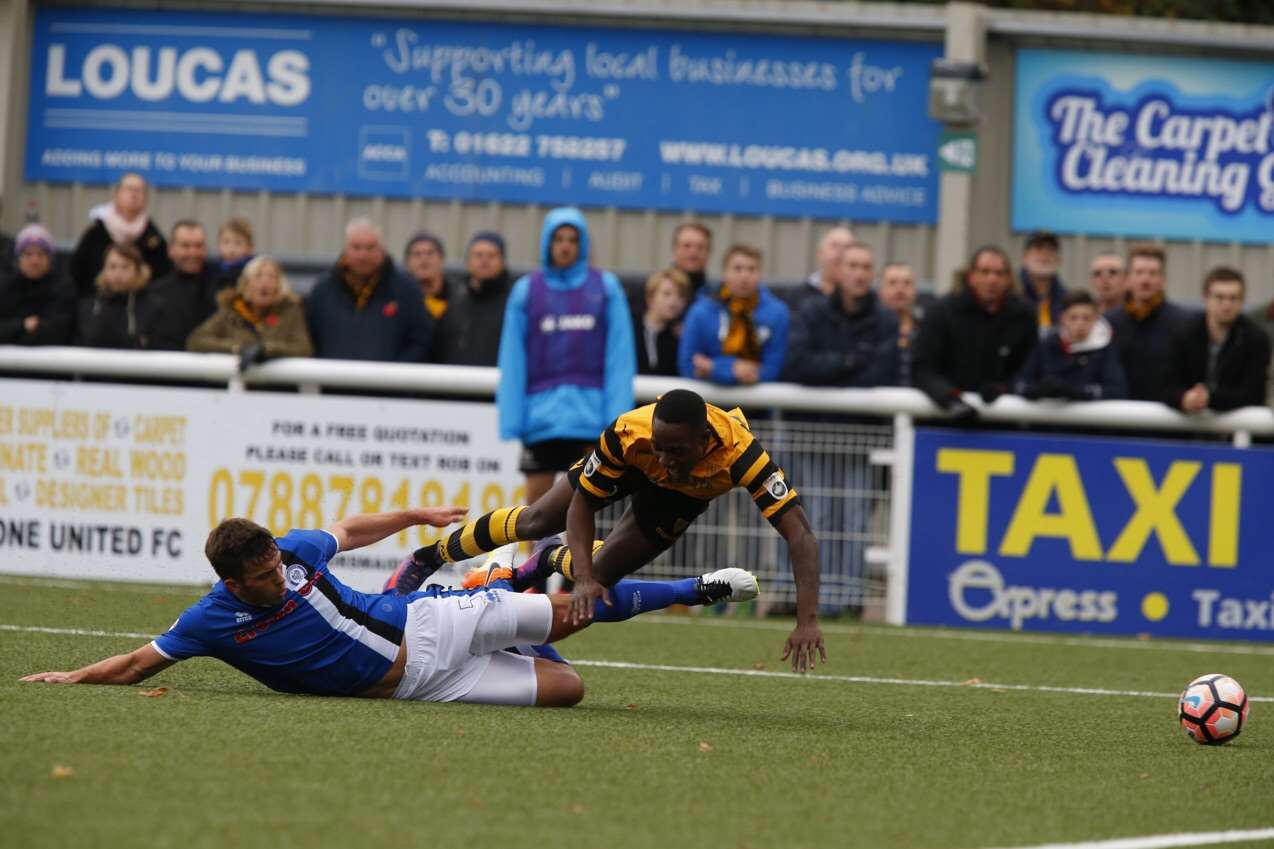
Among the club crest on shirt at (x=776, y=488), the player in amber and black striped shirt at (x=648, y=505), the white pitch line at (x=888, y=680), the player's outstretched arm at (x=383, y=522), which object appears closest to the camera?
the player in amber and black striped shirt at (x=648, y=505)

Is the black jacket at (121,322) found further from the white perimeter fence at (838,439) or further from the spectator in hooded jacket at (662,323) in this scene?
the spectator in hooded jacket at (662,323)

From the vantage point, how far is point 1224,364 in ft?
39.5

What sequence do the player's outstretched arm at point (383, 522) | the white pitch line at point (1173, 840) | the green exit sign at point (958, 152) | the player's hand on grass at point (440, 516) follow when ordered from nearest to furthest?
the white pitch line at point (1173, 840) → the player's outstretched arm at point (383, 522) → the player's hand on grass at point (440, 516) → the green exit sign at point (958, 152)

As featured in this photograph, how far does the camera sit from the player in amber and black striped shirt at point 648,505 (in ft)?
24.0

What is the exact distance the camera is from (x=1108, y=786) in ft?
20.0

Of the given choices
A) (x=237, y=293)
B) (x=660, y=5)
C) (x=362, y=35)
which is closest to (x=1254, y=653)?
(x=237, y=293)

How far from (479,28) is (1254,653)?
349 inches

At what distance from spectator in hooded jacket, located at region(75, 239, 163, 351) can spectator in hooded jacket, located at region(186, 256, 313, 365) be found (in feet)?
1.39

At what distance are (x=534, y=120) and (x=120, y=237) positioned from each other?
188 inches

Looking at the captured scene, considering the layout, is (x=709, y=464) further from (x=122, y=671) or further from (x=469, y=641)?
(x=122, y=671)

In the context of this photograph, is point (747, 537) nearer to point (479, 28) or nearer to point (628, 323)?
point (628, 323)

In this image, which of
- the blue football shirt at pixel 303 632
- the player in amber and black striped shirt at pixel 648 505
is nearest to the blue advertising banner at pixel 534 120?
Answer: the player in amber and black striped shirt at pixel 648 505

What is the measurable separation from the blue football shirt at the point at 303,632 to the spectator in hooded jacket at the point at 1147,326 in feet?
20.8

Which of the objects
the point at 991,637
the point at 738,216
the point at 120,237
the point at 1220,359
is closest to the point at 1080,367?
the point at 1220,359
